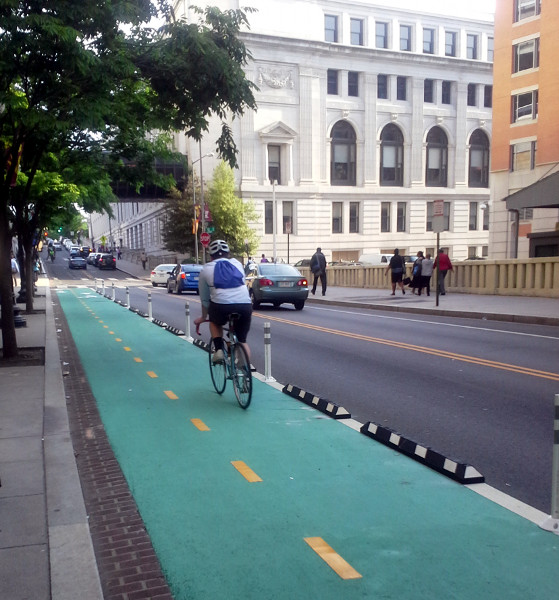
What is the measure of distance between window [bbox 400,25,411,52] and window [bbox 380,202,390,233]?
14018 millimetres

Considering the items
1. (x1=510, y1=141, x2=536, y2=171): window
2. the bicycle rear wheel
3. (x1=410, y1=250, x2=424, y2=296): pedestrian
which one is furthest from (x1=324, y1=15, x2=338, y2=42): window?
the bicycle rear wheel

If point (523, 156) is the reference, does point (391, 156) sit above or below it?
above

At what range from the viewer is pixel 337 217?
196 ft

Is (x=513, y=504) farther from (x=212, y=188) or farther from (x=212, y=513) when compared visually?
(x=212, y=188)

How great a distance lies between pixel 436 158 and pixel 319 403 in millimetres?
58969

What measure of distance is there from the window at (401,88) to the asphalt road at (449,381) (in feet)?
155

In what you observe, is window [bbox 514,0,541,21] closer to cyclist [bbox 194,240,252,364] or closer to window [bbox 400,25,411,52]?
window [bbox 400,25,411,52]

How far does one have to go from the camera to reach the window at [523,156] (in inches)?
1468

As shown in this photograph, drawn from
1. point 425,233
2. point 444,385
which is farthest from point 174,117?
point 425,233

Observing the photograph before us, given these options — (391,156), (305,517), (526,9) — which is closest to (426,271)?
(526,9)

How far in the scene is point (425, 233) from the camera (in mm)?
62719

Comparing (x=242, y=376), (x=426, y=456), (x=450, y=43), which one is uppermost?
(x=450, y=43)

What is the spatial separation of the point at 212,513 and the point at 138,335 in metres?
11.6

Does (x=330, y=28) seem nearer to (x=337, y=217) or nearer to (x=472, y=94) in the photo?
(x=472, y=94)
